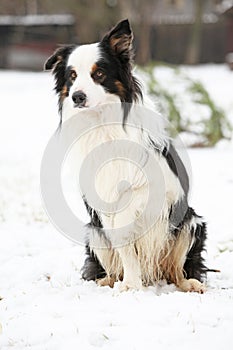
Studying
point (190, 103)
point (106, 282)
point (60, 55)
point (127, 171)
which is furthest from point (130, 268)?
point (190, 103)

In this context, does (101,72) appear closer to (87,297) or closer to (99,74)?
(99,74)

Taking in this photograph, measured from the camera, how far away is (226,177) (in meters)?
7.78

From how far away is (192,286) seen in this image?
3861mm

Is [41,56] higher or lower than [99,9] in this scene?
lower

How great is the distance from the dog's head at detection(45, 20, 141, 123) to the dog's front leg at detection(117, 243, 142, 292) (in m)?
1.12

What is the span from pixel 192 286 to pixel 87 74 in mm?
1774

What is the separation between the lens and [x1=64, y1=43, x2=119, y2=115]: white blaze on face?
11.7ft

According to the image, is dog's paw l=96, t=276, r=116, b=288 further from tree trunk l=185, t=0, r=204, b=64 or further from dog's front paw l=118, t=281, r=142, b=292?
tree trunk l=185, t=0, r=204, b=64

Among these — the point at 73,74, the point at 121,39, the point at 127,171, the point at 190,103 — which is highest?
the point at 121,39

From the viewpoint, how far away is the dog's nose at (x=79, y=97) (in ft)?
11.5

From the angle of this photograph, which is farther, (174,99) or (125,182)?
(174,99)

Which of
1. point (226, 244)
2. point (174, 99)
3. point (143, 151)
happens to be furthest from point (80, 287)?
point (174, 99)

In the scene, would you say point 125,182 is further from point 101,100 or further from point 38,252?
point 38,252

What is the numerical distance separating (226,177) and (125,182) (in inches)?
174
